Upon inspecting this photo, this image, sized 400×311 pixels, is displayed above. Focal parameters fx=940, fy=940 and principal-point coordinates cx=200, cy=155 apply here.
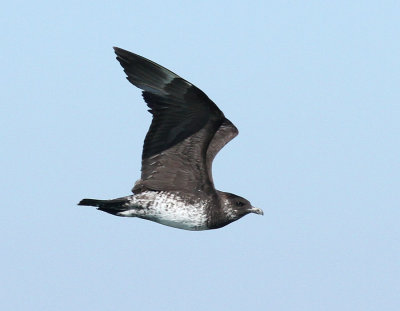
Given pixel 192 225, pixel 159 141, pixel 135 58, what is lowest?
pixel 192 225

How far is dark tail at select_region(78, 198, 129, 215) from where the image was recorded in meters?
12.6

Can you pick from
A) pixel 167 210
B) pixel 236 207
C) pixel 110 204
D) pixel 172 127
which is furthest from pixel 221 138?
pixel 110 204

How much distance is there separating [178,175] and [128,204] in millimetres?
797

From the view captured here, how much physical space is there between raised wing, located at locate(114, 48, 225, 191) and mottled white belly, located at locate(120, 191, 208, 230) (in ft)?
0.55

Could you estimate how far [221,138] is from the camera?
45.6 ft

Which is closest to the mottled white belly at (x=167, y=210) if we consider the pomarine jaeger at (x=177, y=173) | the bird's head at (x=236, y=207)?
the pomarine jaeger at (x=177, y=173)

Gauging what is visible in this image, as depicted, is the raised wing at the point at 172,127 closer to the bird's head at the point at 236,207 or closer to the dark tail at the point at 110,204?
the dark tail at the point at 110,204

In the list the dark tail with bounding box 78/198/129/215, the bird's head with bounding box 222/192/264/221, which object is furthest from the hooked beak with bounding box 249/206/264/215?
the dark tail with bounding box 78/198/129/215

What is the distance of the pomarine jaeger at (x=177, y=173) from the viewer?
40.4 ft

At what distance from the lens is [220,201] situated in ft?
43.1

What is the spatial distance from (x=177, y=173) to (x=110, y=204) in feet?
3.34

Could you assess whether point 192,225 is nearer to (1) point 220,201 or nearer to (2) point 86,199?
(1) point 220,201

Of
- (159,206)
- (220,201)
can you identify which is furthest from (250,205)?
(159,206)

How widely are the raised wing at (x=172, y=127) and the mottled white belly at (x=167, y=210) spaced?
0.17 m
